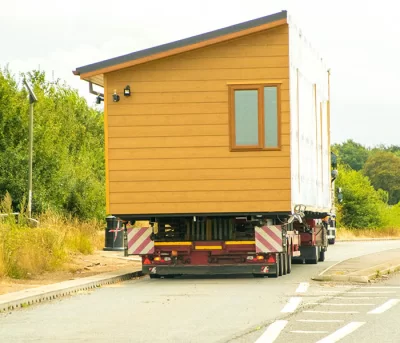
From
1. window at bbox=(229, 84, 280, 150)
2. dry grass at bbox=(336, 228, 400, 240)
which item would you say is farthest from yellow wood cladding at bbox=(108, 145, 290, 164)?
dry grass at bbox=(336, 228, 400, 240)

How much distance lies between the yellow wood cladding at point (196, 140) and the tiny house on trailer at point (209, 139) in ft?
0.06

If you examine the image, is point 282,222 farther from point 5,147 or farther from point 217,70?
point 5,147

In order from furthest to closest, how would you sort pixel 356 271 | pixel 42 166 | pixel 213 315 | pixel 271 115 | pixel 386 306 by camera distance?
pixel 42 166, pixel 356 271, pixel 271 115, pixel 386 306, pixel 213 315

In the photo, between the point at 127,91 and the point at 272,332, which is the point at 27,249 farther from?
the point at 272,332

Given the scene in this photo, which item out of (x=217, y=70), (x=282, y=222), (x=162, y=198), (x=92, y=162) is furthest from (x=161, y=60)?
(x=92, y=162)

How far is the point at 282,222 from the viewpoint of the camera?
2134cm

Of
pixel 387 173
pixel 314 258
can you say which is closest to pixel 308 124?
pixel 314 258

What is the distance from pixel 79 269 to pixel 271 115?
6213 millimetres

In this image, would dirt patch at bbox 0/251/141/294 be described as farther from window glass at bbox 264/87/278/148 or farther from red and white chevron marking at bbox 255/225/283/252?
window glass at bbox 264/87/278/148

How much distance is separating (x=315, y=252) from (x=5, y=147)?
12.3m

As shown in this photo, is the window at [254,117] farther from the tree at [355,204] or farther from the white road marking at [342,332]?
the tree at [355,204]

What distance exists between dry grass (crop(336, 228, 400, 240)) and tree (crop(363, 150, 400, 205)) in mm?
65520

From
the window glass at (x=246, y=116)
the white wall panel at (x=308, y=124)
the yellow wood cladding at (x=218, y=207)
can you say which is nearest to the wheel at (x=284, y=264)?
the white wall panel at (x=308, y=124)

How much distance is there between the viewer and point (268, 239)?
828 inches
